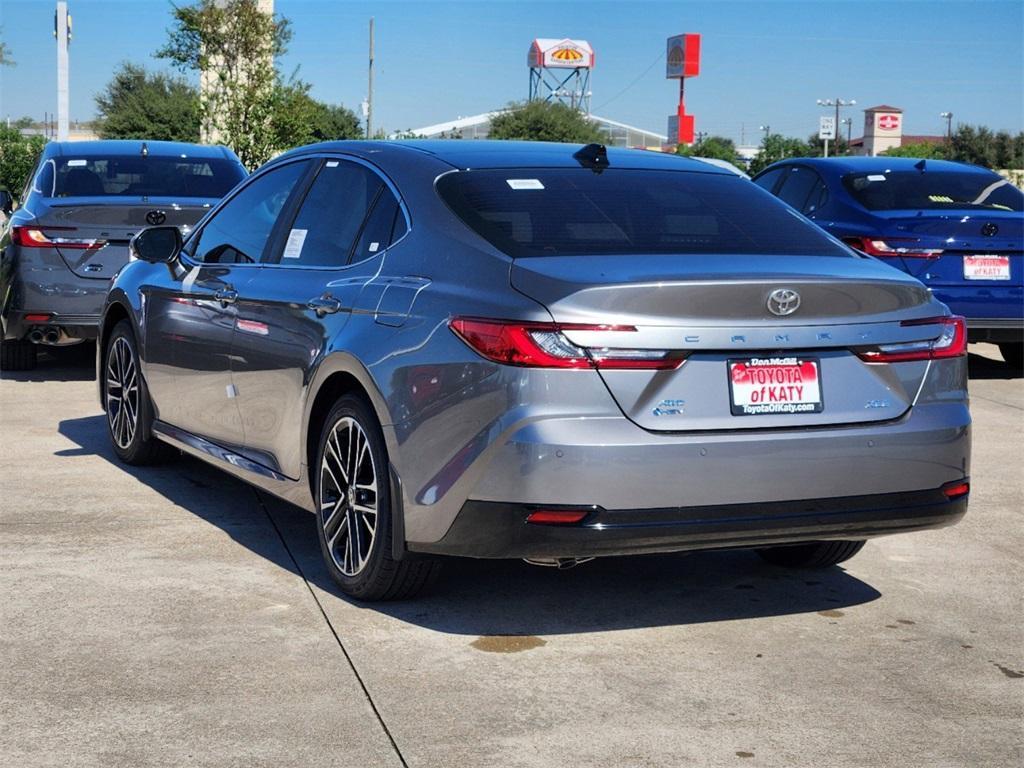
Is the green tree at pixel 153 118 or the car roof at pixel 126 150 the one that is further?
the green tree at pixel 153 118

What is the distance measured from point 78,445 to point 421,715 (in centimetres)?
484

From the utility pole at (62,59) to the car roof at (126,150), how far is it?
25.1 metres

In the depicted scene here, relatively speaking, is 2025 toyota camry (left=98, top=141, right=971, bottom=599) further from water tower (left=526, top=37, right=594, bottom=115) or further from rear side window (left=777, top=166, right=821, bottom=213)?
water tower (left=526, top=37, right=594, bottom=115)

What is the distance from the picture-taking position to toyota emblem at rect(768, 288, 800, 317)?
181 inches

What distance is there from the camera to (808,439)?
182 inches

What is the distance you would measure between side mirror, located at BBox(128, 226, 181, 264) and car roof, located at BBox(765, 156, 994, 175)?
21.1 feet

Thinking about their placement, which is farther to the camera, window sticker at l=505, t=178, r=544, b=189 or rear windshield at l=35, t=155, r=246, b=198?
rear windshield at l=35, t=155, r=246, b=198

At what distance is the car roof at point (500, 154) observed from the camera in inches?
218

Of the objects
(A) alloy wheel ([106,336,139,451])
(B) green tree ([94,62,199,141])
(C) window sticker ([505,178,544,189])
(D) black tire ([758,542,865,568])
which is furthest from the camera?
(B) green tree ([94,62,199,141])

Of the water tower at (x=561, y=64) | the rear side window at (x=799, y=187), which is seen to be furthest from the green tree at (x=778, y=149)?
the rear side window at (x=799, y=187)

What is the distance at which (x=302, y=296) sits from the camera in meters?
5.64

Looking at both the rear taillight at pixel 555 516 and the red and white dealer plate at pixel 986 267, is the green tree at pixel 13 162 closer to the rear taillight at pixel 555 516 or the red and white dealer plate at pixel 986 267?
the red and white dealer plate at pixel 986 267

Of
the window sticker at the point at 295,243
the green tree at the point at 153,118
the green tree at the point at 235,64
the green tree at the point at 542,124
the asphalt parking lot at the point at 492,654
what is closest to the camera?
the asphalt parking lot at the point at 492,654

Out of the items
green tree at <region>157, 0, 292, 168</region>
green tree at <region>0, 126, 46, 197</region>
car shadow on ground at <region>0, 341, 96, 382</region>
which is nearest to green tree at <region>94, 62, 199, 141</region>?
green tree at <region>0, 126, 46, 197</region>
